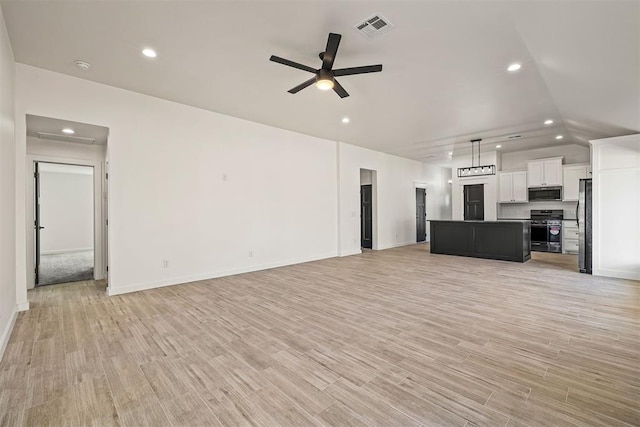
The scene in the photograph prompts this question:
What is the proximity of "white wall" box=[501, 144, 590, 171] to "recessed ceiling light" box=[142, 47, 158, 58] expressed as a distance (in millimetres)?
9738

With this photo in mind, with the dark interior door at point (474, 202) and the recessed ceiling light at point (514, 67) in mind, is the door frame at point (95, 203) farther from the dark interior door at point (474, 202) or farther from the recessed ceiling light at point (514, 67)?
the dark interior door at point (474, 202)

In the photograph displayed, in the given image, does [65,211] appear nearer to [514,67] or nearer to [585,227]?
[514,67]

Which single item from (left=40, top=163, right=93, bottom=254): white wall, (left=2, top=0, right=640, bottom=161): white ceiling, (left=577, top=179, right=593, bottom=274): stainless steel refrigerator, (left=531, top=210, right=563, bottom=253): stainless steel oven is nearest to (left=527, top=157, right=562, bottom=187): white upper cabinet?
(left=531, top=210, right=563, bottom=253): stainless steel oven

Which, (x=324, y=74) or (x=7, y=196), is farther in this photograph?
(x=324, y=74)

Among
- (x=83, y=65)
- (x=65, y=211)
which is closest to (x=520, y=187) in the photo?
(x=83, y=65)

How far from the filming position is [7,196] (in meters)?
3.00

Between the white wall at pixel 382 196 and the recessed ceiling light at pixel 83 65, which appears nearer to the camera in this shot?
the recessed ceiling light at pixel 83 65

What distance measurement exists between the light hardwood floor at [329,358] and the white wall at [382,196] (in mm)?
3696

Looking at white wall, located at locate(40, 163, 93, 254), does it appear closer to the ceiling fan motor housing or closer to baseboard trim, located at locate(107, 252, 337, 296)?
baseboard trim, located at locate(107, 252, 337, 296)

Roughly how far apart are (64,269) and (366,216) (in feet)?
25.5

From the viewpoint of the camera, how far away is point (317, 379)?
2092mm

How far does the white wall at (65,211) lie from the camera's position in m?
8.66

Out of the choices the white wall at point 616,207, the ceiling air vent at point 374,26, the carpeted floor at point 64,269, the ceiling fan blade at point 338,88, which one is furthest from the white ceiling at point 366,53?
the carpeted floor at point 64,269

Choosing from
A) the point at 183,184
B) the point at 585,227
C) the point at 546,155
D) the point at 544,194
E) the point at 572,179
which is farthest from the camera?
the point at 546,155
